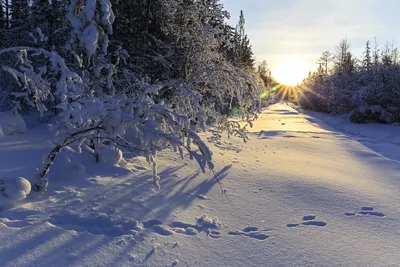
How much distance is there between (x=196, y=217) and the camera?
3643 millimetres

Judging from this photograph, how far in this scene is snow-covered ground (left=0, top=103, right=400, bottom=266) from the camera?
2770mm

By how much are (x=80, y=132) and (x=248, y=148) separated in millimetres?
5625

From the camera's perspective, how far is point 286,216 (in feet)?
12.4

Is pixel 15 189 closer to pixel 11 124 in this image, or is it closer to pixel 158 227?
pixel 158 227

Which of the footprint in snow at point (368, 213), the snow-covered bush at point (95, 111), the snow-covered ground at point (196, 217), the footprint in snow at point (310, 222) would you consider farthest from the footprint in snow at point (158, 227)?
the footprint in snow at point (368, 213)

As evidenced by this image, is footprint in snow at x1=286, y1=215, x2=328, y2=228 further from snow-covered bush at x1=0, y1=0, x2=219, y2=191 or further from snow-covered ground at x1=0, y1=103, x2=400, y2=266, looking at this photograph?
snow-covered bush at x1=0, y1=0, x2=219, y2=191

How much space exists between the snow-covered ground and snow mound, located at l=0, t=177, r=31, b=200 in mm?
Result: 101

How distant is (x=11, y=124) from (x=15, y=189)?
496 centimetres

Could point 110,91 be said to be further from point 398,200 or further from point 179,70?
point 398,200

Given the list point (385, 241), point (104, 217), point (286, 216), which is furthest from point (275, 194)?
point (104, 217)

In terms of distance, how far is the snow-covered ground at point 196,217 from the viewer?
9.09ft

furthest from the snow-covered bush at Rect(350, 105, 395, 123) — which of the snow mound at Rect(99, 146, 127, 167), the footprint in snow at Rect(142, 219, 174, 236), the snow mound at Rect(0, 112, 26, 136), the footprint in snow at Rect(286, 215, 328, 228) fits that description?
the footprint in snow at Rect(142, 219, 174, 236)

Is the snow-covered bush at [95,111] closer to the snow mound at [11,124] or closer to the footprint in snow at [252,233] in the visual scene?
the footprint in snow at [252,233]

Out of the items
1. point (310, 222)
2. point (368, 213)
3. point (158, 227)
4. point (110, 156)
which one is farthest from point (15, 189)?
point (368, 213)
